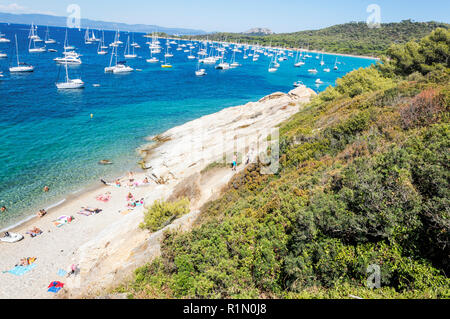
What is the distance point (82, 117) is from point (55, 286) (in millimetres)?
39712

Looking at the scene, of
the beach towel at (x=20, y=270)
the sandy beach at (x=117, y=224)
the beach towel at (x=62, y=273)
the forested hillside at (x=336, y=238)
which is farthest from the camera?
the beach towel at (x=20, y=270)

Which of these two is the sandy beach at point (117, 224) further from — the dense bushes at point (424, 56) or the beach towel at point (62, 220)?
the dense bushes at point (424, 56)

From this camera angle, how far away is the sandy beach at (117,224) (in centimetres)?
1515

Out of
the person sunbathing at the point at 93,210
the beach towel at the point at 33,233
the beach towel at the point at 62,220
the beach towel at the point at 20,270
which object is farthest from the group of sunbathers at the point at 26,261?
the person sunbathing at the point at 93,210

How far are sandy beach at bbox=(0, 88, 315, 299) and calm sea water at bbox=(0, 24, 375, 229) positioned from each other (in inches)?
136

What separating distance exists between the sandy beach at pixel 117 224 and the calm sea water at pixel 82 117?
3.46 m

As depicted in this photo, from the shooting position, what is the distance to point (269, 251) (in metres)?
9.13

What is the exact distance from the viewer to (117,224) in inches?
845

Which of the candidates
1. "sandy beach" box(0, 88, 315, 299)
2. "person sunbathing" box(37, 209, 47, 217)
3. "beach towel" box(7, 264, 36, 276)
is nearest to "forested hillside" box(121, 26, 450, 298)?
"sandy beach" box(0, 88, 315, 299)

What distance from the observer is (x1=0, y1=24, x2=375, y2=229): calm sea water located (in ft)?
96.5

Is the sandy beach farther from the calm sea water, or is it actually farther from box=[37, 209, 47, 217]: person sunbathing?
the calm sea water

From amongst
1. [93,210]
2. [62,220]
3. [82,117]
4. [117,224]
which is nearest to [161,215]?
[117,224]

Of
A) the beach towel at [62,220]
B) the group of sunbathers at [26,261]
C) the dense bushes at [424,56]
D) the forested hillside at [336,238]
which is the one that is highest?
the dense bushes at [424,56]
